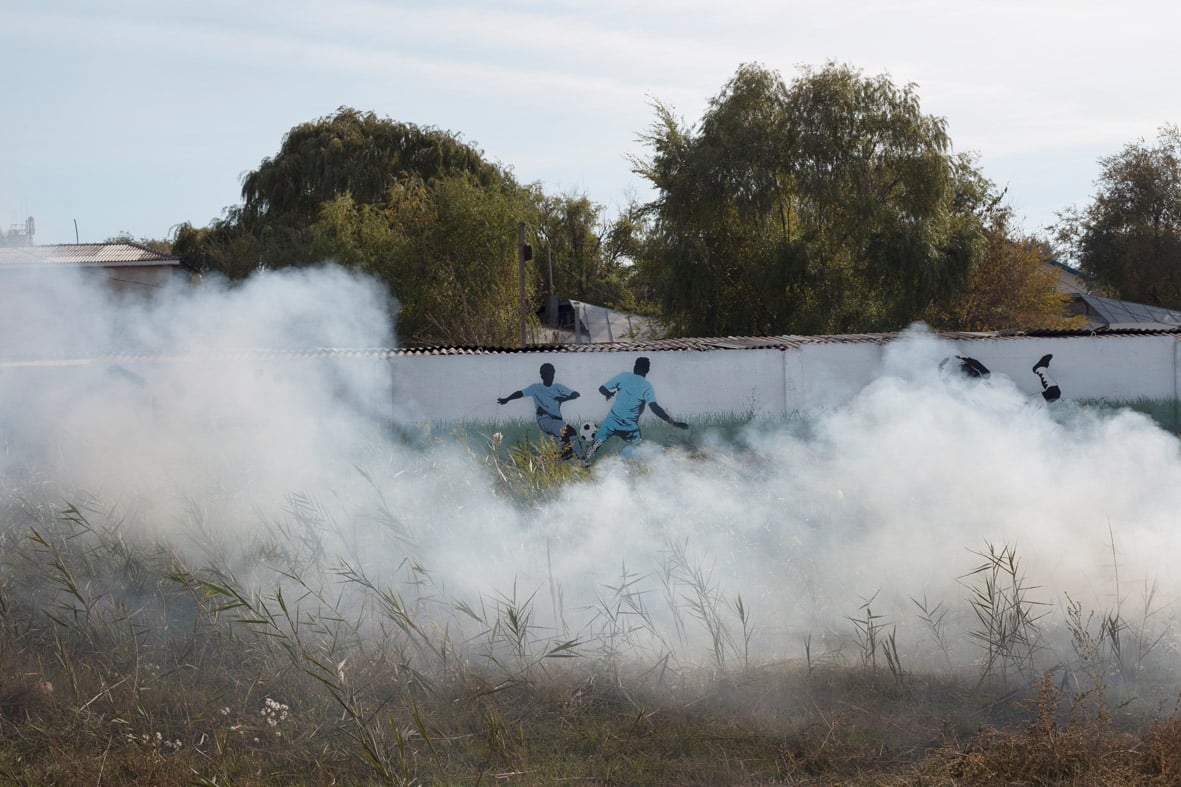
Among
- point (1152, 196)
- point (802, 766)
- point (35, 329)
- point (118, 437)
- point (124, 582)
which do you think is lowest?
point (802, 766)

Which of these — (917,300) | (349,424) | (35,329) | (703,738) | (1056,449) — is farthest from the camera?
(917,300)

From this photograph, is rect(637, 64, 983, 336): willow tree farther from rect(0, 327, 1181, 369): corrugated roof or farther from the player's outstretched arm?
the player's outstretched arm

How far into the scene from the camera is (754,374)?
1817cm

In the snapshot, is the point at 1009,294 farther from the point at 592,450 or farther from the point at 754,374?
the point at 592,450

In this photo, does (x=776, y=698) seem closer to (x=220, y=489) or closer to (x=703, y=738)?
(x=703, y=738)

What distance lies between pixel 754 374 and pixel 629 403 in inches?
90.9

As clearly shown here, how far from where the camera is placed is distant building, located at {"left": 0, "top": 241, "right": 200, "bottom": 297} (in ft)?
31.4

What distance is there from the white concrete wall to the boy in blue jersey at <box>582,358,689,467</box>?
13 cm

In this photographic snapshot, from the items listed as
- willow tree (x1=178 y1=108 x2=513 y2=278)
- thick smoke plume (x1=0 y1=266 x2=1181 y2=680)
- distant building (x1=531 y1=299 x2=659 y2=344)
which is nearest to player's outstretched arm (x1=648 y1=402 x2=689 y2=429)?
thick smoke plume (x1=0 y1=266 x2=1181 y2=680)

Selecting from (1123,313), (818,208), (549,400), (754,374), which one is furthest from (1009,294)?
(549,400)

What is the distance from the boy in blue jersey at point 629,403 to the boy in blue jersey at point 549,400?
55 centimetres

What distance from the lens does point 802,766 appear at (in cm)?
467

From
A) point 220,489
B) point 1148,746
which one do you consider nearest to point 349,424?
point 220,489

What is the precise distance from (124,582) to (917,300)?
2654cm
